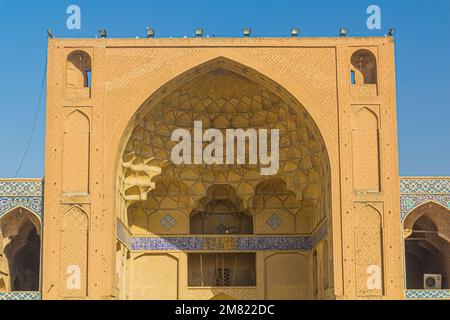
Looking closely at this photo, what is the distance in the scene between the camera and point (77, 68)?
737 inches

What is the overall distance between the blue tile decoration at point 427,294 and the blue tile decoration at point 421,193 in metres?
1.59

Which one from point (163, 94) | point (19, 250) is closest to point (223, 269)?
point (19, 250)

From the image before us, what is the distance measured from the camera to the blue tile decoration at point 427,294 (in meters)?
17.8

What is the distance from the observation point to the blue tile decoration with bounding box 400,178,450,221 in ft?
59.6

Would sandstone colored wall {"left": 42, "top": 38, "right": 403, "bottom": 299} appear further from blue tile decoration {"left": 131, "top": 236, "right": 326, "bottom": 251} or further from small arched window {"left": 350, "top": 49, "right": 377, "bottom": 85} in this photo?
blue tile decoration {"left": 131, "top": 236, "right": 326, "bottom": 251}

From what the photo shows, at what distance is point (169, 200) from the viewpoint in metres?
21.9

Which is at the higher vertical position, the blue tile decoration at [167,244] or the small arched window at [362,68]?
the small arched window at [362,68]

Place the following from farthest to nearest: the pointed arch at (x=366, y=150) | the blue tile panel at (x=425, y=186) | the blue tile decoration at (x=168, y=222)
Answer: the blue tile decoration at (x=168, y=222), the blue tile panel at (x=425, y=186), the pointed arch at (x=366, y=150)

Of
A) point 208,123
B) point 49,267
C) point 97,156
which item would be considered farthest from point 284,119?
point 49,267

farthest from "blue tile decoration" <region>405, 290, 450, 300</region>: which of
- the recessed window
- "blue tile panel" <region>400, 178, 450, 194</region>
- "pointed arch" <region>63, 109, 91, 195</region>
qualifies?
"pointed arch" <region>63, 109, 91, 195</region>

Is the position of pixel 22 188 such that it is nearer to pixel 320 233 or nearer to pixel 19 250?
pixel 19 250

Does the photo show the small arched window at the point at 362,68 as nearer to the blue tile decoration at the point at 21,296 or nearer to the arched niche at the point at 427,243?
the arched niche at the point at 427,243

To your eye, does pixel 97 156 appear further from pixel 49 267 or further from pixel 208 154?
pixel 208 154

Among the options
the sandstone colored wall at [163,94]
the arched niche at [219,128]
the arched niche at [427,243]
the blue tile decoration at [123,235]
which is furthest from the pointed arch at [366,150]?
the blue tile decoration at [123,235]
